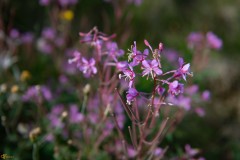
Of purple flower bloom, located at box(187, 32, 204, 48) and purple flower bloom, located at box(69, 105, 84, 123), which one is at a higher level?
purple flower bloom, located at box(187, 32, 204, 48)

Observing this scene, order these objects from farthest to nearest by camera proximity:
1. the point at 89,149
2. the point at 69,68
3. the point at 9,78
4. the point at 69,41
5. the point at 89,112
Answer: the point at 69,41
the point at 69,68
the point at 9,78
the point at 89,112
the point at 89,149

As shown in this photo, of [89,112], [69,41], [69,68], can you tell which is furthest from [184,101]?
[69,41]

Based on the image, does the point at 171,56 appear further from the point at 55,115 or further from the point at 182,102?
the point at 55,115

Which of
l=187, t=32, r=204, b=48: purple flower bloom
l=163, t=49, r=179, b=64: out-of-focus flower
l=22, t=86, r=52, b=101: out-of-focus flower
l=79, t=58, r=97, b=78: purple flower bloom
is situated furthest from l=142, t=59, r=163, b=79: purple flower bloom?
l=163, t=49, r=179, b=64: out-of-focus flower

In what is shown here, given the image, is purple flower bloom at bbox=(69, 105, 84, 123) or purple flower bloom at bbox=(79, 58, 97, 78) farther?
purple flower bloom at bbox=(69, 105, 84, 123)

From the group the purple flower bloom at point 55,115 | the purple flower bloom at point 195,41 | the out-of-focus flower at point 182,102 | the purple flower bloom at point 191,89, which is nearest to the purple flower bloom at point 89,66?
the purple flower bloom at point 55,115

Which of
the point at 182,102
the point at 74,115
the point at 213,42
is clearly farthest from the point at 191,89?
the point at 74,115

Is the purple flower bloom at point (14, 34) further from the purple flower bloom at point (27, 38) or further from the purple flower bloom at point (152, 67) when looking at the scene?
the purple flower bloom at point (152, 67)

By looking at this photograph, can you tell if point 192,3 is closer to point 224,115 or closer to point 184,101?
point 224,115

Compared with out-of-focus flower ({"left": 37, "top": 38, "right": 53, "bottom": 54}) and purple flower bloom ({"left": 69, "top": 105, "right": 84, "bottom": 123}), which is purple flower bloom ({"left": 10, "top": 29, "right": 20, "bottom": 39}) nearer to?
out-of-focus flower ({"left": 37, "top": 38, "right": 53, "bottom": 54})

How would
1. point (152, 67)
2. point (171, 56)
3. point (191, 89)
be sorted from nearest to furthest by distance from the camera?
point (152, 67) → point (191, 89) → point (171, 56)

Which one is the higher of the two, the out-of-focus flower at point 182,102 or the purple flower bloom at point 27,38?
the purple flower bloom at point 27,38
